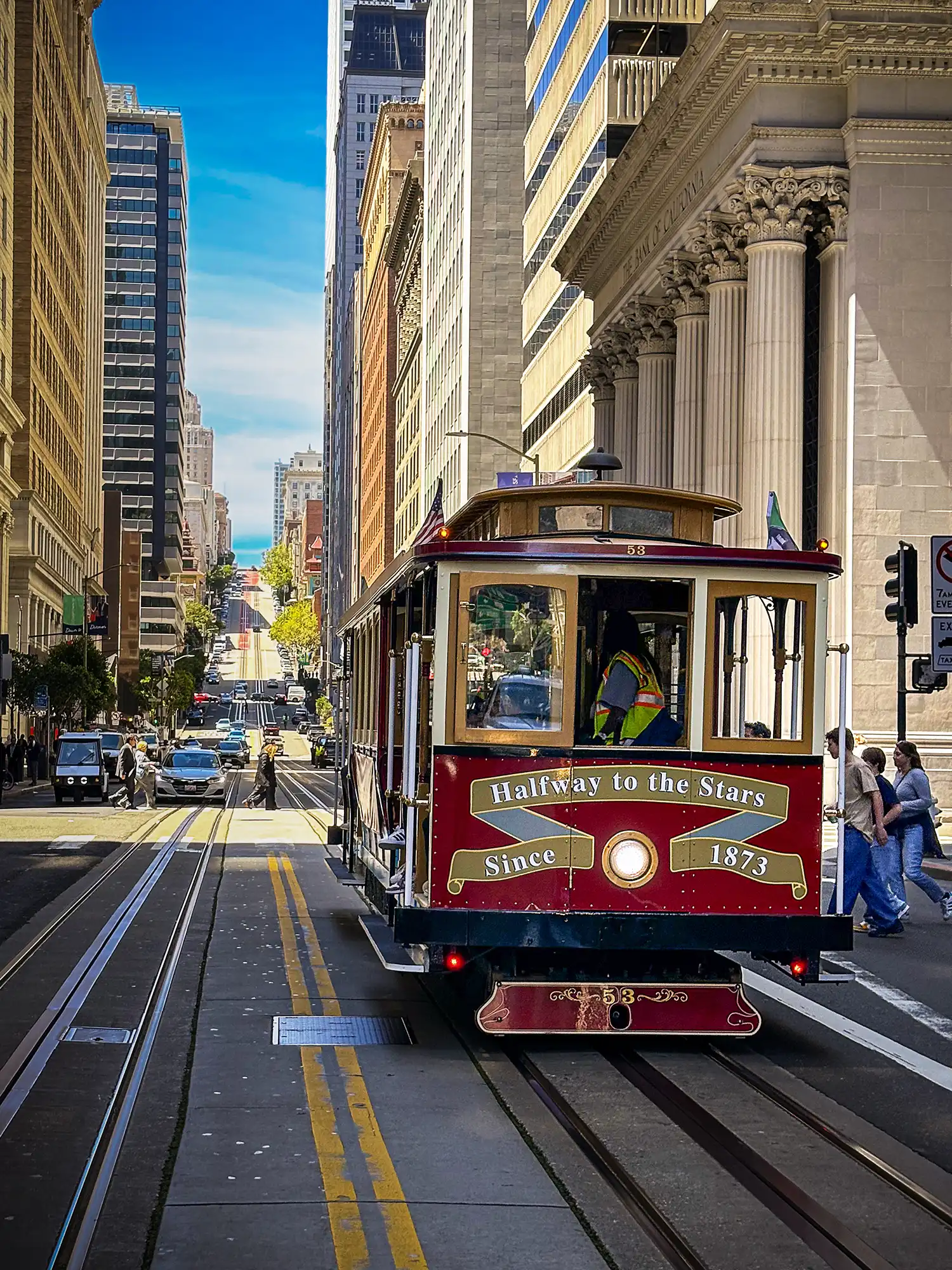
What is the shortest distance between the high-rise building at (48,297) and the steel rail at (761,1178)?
210 feet

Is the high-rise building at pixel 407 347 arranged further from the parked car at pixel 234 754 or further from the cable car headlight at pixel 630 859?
the cable car headlight at pixel 630 859

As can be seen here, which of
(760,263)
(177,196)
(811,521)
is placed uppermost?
(177,196)

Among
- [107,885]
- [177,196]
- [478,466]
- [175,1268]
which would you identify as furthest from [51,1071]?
[177,196]

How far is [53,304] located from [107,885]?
74.3 m

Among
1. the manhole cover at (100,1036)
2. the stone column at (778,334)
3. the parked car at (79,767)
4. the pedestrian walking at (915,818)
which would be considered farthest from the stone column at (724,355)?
the manhole cover at (100,1036)

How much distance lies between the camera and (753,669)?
10.5 meters

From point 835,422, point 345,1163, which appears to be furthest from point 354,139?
point 345,1163

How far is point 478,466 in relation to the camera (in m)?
74.2

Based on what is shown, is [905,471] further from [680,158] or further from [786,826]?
[786,826]

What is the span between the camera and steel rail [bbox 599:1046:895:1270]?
6359 millimetres

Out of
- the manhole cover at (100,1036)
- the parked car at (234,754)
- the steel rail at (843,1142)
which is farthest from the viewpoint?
the parked car at (234,754)

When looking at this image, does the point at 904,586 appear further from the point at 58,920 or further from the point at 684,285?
the point at 684,285

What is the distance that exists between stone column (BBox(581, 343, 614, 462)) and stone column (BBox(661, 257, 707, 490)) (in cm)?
782

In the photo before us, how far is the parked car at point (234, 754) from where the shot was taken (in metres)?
86.5
